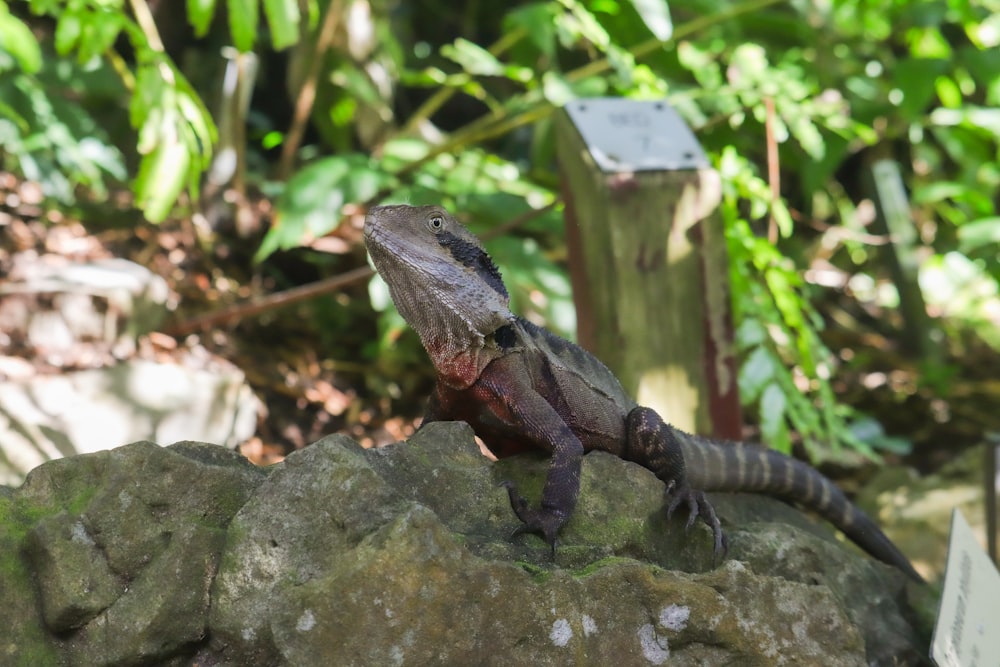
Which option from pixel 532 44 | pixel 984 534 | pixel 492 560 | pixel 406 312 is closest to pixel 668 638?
pixel 492 560

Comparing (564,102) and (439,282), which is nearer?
(439,282)

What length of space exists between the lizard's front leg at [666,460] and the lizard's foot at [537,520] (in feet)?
1.40

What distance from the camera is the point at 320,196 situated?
187 inches

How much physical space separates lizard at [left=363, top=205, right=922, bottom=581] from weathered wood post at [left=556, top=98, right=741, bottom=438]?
0.92m

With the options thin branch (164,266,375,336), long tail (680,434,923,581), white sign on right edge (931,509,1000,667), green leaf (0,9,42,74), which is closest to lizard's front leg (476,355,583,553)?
long tail (680,434,923,581)

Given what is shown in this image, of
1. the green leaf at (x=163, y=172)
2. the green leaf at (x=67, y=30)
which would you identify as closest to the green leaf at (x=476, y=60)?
the green leaf at (x=163, y=172)

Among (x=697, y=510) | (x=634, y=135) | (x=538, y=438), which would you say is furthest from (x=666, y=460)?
(x=634, y=135)

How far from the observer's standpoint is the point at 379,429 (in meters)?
5.87

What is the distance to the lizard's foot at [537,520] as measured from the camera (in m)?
2.40

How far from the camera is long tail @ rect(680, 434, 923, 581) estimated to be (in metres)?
3.27

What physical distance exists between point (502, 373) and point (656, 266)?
54.9 inches

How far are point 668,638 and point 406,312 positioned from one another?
3.68ft

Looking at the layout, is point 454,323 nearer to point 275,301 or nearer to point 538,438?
point 538,438

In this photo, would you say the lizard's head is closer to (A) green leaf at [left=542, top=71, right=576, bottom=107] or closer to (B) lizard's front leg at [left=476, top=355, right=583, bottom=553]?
(B) lizard's front leg at [left=476, top=355, right=583, bottom=553]
